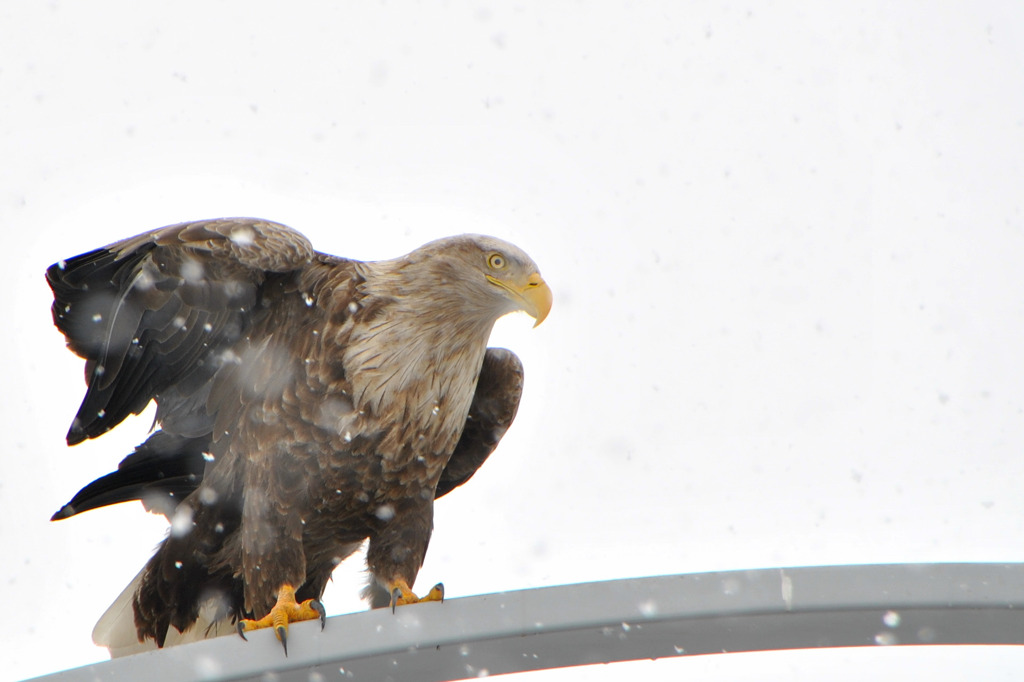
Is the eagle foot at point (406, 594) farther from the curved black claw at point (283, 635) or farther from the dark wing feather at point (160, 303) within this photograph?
the dark wing feather at point (160, 303)

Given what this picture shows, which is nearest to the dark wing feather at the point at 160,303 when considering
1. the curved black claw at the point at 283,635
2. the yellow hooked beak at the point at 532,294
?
the yellow hooked beak at the point at 532,294

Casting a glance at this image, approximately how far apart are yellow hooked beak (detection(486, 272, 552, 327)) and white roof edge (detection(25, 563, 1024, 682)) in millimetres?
1169

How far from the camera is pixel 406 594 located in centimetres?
313

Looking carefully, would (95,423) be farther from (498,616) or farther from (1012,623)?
(1012,623)

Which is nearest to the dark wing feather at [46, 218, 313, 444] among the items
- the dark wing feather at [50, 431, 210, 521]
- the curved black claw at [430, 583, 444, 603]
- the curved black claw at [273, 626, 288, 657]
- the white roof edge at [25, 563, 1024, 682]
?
the dark wing feather at [50, 431, 210, 521]

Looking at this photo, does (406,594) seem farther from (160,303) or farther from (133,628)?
(133,628)

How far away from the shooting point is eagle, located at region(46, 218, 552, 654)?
3.05 m

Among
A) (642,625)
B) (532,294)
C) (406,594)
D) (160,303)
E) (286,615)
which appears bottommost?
(286,615)

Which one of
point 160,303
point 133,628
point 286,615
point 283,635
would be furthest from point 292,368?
point 133,628

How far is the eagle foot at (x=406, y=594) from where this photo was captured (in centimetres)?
298

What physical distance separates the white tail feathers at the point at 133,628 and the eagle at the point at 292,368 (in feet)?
1.19

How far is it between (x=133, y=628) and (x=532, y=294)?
2037mm

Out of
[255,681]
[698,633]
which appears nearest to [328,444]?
[255,681]

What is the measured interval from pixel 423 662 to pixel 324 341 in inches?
50.2
